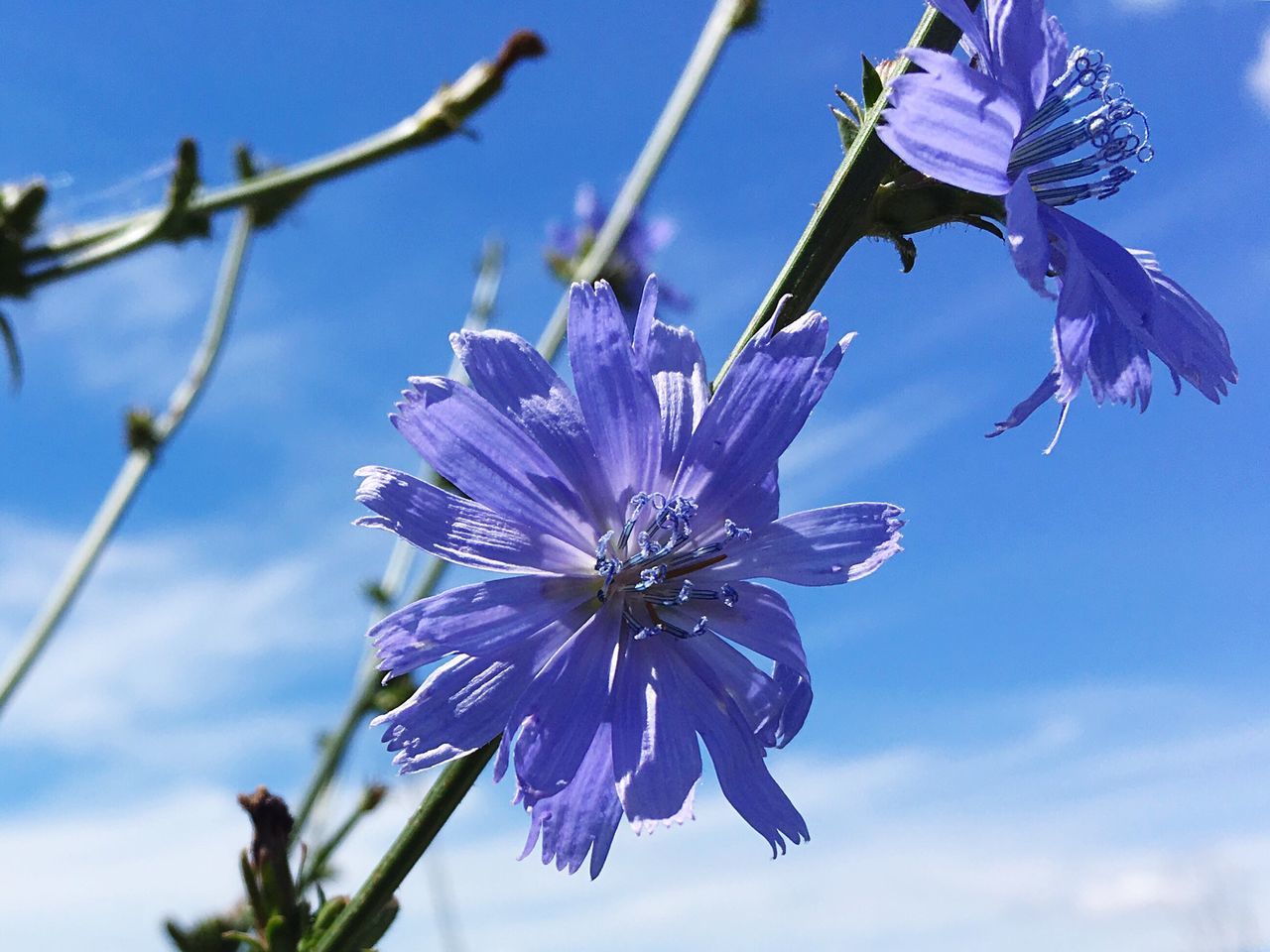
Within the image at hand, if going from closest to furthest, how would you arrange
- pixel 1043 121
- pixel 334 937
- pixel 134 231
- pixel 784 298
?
pixel 784 298
pixel 334 937
pixel 1043 121
pixel 134 231

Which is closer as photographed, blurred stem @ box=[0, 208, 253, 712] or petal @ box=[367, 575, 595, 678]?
petal @ box=[367, 575, 595, 678]

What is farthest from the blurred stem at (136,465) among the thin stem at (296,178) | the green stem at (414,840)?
the green stem at (414,840)

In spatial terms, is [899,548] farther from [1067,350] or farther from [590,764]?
[590,764]

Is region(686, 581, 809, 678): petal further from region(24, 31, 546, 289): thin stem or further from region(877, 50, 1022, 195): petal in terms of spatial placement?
region(24, 31, 546, 289): thin stem

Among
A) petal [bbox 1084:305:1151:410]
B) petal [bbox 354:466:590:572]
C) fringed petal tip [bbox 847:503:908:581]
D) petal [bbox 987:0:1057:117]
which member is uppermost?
petal [bbox 987:0:1057:117]

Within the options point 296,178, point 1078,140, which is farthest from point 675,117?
point 1078,140

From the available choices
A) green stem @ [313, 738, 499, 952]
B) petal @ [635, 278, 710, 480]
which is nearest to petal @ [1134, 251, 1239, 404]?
petal @ [635, 278, 710, 480]

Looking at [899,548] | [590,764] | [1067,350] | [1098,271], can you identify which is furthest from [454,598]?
[1098,271]
